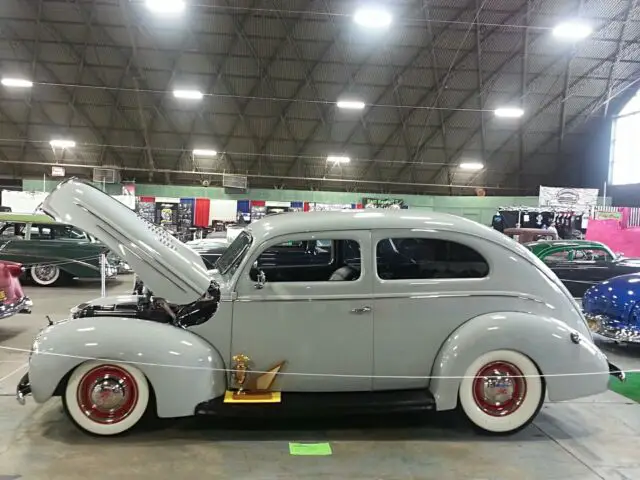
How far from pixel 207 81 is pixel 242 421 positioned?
21149 mm

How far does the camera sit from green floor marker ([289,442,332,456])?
3.99 meters

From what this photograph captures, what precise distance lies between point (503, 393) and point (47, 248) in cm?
1118

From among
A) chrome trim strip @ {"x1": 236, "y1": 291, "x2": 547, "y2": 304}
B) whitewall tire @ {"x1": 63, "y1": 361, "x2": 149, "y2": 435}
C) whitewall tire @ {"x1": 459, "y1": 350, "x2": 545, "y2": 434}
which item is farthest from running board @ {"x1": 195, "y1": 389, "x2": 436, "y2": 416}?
chrome trim strip @ {"x1": 236, "y1": 291, "x2": 547, "y2": 304}

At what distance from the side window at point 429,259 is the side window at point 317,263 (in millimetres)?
287

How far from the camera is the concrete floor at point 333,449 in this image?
369 centimetres

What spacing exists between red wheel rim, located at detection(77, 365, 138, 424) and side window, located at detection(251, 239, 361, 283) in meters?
1.30

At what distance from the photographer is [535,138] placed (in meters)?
26.8

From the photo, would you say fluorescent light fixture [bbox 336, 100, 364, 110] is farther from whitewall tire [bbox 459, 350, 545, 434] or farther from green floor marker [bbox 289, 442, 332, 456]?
green floor marker [bbox 289, 442, 332, 456]

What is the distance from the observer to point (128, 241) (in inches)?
163

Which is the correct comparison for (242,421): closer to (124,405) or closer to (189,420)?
(189,420)

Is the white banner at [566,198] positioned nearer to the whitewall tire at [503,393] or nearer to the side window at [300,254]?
the side window at [300,254]

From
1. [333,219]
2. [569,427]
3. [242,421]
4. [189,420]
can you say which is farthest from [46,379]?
[569,427]

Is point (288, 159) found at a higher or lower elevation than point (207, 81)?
lower

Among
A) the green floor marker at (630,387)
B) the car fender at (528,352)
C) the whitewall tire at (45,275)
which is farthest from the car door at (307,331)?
the whitewall tire at (45,275)
